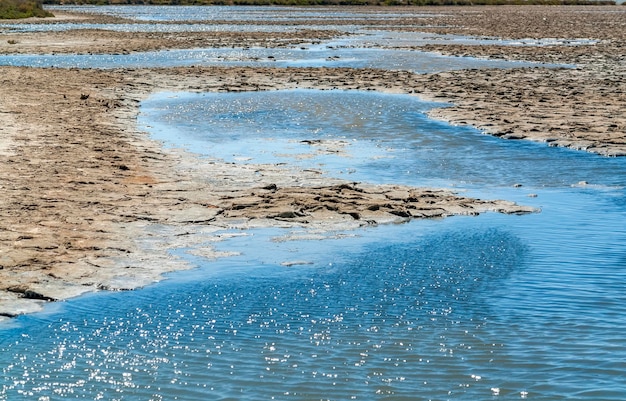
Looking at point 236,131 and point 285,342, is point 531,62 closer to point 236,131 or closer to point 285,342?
point 236,131

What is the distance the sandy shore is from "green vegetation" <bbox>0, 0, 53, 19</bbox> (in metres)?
48.2

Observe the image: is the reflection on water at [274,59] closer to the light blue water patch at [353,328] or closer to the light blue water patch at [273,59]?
the light blue water patch at [273,59]

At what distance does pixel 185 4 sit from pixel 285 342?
118240mm

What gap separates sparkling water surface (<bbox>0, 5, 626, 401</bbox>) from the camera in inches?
273

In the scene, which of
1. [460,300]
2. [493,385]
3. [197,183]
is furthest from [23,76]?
[493,385]

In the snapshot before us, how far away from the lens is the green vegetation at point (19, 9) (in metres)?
73.1

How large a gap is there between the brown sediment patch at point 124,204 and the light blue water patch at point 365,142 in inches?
39.7

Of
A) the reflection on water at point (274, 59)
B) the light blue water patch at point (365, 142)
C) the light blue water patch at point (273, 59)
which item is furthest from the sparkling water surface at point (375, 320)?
the reflection on water at point (274, 59)

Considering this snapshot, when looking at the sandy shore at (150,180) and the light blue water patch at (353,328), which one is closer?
the light blue water patch at (353,328)

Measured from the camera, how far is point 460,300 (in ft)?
29.0

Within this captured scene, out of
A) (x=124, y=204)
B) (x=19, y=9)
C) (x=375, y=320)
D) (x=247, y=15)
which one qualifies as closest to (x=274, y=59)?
(x=124, y=204)

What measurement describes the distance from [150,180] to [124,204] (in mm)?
1509

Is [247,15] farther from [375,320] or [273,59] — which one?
[375,320]

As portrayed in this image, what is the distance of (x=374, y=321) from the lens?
27.1 ft
